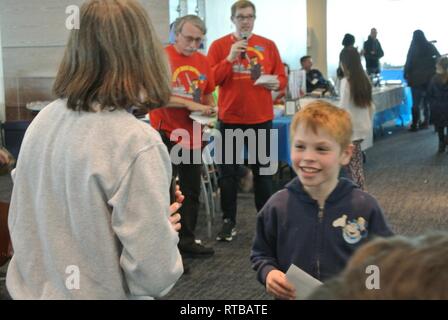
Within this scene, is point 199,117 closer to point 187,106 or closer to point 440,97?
point 187,106

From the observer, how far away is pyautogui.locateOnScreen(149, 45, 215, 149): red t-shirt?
404 cm

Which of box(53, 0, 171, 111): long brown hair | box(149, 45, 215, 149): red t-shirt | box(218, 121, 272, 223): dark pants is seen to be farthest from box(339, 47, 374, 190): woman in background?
box(53, 0, 171, 111): long brown hair

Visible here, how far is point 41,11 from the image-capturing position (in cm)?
791

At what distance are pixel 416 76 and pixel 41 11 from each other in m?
5.94

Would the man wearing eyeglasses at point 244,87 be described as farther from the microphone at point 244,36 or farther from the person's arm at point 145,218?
the person's arm at point 145,218

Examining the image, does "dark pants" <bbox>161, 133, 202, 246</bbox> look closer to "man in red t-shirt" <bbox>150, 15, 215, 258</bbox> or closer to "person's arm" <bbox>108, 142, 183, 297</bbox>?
"man in red t-shirt" <bbox>150, 15, 215, 258</bbox>

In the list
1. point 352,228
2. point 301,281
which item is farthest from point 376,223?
point 301,281

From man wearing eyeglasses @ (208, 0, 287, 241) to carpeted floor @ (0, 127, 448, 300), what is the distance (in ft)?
1.70

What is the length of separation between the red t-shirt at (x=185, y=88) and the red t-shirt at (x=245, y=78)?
0.81 feet

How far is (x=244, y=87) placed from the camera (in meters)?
4.52

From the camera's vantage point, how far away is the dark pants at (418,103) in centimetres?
1098
